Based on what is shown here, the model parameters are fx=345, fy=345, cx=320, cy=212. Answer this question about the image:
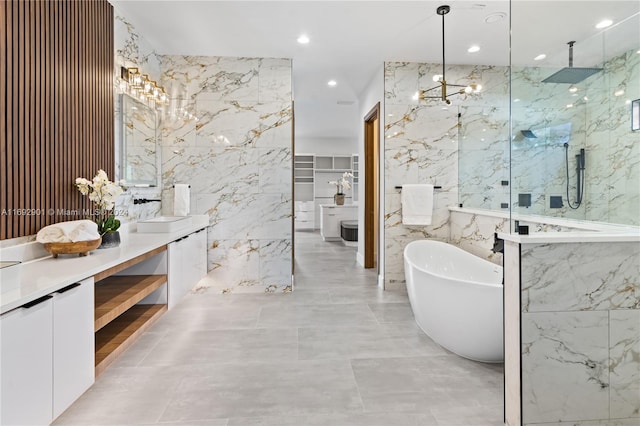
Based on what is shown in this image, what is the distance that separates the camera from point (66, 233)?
75.1 inches

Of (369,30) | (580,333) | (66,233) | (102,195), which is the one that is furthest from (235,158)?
(580,333)

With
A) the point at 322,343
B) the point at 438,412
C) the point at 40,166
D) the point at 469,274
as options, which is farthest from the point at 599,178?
the point at 40,166

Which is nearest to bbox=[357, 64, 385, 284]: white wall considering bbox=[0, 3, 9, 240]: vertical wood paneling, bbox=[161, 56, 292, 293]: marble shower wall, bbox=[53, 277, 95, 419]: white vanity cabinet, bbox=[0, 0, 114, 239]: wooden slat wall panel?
bbox=[161, 56, 292, 293]: marble shower wall

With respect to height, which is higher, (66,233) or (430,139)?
(430,139)

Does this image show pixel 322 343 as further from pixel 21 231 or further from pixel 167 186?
pixel 167 186

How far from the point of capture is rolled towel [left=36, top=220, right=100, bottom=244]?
188cm

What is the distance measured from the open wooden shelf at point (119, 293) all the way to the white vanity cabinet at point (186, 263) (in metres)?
0.18

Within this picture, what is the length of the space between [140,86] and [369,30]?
7.48 feet

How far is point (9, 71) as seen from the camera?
69.0 inches

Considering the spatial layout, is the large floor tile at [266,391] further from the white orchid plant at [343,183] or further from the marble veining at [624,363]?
the white orchid plant at [343,183]

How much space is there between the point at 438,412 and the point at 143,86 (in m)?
3.62

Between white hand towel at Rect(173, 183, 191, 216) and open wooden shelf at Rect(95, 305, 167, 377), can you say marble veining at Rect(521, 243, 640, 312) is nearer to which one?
open wooden shelf at Rect(95, 305, 167, 377)

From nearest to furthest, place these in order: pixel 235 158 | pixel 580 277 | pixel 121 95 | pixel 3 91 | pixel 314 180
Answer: pixel 580 277 < pixel 3 91 < pixel 121 95 < pixel 235 158 < pixel 314 180

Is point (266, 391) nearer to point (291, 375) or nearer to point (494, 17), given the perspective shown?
point (291, 375)
